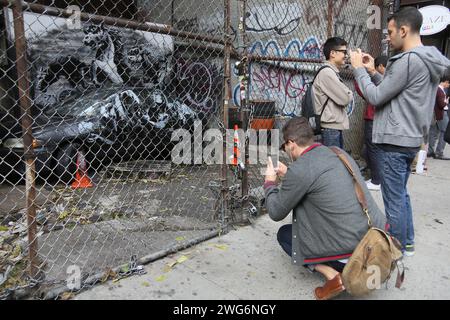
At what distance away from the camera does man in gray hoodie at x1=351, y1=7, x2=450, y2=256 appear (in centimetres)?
273

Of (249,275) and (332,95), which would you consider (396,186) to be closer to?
(332,95)

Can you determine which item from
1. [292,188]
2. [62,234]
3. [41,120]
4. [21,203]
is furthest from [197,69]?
[292,188]

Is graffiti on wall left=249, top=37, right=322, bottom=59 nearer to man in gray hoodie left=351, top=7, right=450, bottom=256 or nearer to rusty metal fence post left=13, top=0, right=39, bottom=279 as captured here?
man in gray hoodie left=351, top=7, right=450, bottom=256

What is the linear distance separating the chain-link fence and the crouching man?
1145mm

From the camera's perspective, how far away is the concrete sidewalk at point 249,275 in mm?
2551

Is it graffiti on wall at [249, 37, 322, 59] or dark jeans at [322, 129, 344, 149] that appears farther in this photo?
graffiti on wall at [249, 37, 322, 59]

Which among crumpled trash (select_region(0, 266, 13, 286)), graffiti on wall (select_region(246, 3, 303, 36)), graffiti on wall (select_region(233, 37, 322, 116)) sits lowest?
crumpled trash (select_region(0, 266, 13, 286))

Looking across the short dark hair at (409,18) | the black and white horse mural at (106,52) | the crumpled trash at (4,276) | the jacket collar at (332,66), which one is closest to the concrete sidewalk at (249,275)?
the crumpled trash at (4,276)

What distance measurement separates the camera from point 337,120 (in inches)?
148

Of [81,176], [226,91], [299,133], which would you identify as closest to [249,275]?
[299,133]

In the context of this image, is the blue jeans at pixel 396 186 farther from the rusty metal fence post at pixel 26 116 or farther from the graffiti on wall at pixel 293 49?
the graffiti on wall at pixel 293 49

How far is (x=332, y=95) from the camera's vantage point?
3.65 m

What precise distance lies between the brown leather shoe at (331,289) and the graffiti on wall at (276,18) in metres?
6.78

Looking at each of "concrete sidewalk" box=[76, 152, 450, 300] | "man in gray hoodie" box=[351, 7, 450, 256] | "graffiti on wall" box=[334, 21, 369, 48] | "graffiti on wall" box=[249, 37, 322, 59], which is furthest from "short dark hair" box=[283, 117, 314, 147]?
"graffiti on wall" box=[249, 37, 322, 59]
